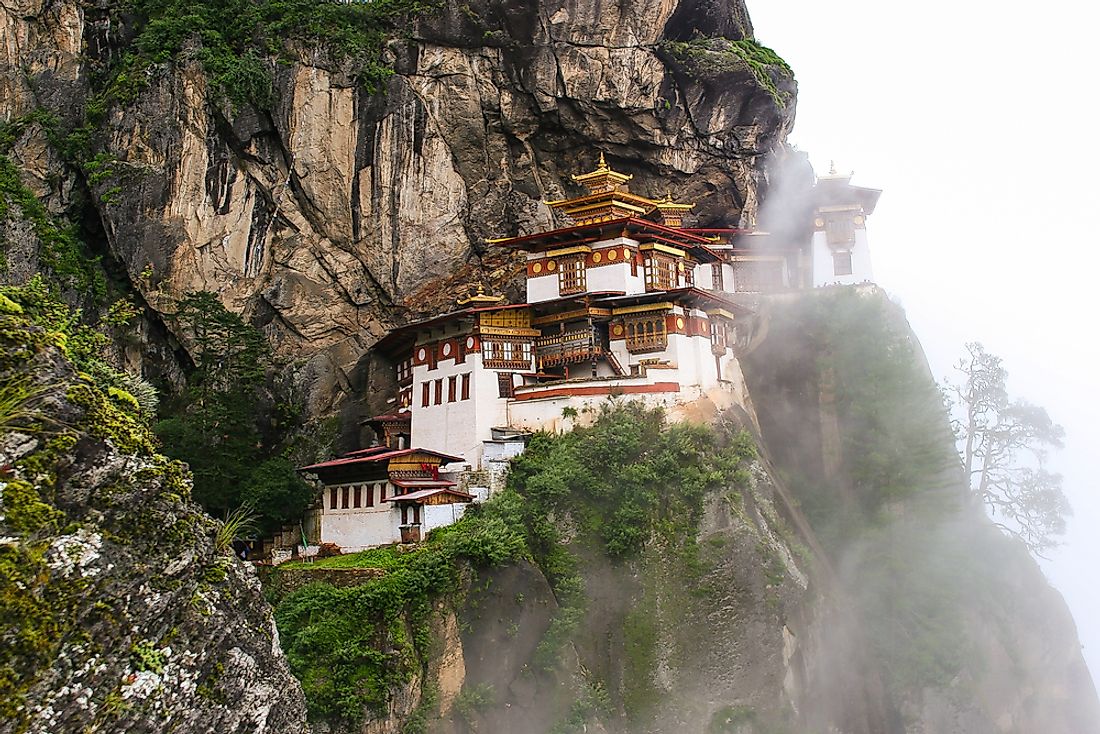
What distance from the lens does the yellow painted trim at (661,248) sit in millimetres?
36550

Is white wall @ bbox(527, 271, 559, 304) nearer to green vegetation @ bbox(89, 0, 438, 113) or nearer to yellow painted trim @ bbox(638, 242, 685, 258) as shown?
yellow painted trim @ bbox(638, 242, 685, 258)

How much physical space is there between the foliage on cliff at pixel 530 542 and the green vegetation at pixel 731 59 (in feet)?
53.9

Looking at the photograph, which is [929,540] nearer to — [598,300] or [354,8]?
[598,300]

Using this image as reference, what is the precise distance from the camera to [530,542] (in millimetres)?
27688

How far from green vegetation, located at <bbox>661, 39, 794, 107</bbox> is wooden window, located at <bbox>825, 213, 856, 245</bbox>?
556cm

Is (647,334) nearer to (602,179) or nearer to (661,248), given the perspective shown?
(661,248)

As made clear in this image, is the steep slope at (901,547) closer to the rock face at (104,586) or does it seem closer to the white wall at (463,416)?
the white wall at (463,416)

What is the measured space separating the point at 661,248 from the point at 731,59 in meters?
9.19

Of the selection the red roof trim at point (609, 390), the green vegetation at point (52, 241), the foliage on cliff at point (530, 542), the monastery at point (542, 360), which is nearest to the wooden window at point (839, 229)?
the monastery at point (542, 360)

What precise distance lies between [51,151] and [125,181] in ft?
12.0

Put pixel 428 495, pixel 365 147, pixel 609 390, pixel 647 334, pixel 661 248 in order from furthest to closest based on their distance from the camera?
pixel 365 147
pixel 661 248
pixel 647 334
pixel 609 390
pixel 428 495

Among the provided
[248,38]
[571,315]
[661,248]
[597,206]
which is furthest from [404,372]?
[248,38]

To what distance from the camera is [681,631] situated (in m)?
26.8

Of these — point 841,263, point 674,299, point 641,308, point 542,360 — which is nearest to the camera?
point 674,299
